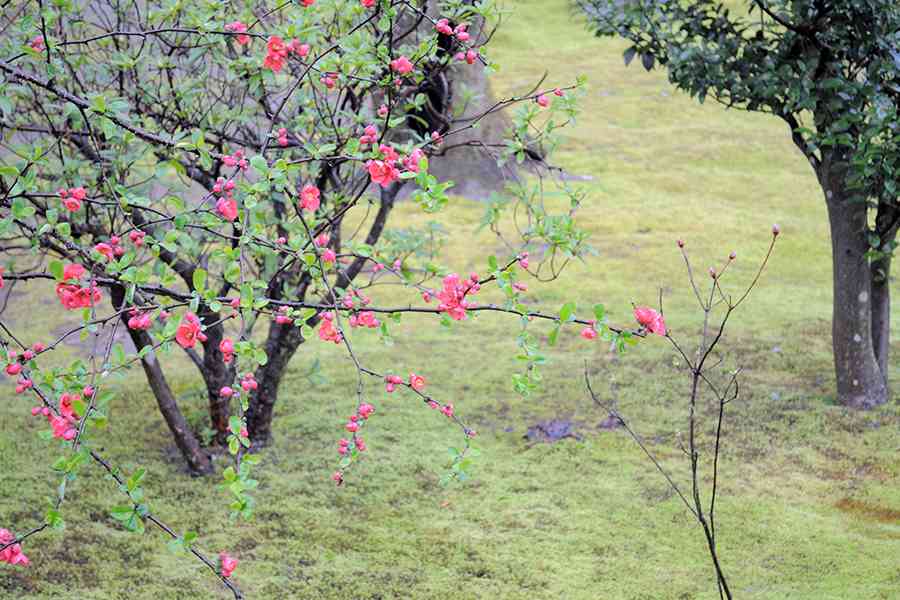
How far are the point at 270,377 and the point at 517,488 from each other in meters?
1.18

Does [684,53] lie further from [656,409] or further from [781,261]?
[781,261]

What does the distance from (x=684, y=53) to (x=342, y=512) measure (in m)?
2.57

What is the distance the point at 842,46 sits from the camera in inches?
163

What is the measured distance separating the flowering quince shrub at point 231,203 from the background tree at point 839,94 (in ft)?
3.67

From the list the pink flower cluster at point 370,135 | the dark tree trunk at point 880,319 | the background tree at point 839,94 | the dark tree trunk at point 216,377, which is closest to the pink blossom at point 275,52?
the pink flower cluster at point 370,135

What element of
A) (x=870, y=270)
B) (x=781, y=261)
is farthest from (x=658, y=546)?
(x=781, y=261)

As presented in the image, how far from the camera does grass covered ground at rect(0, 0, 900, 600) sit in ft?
10.3

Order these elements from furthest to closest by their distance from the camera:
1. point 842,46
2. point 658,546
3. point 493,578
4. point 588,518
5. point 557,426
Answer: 1. point 557,426
2. point 842,46
3. point 588,518
4. point 658,546
5. point 493,578

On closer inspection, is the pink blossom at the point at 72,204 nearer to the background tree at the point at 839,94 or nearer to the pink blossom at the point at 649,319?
the pink blossom at the point at 649,319

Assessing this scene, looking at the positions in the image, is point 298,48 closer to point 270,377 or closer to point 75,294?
point 75,294

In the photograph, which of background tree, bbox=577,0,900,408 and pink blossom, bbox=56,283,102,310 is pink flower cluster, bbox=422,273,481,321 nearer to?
pink blossom, bbox=56,283,102,310

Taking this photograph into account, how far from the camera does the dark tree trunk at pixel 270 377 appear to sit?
4.14 m

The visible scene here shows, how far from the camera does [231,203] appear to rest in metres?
1.96

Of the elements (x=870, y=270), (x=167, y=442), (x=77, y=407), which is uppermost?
(x=77, y=407)
